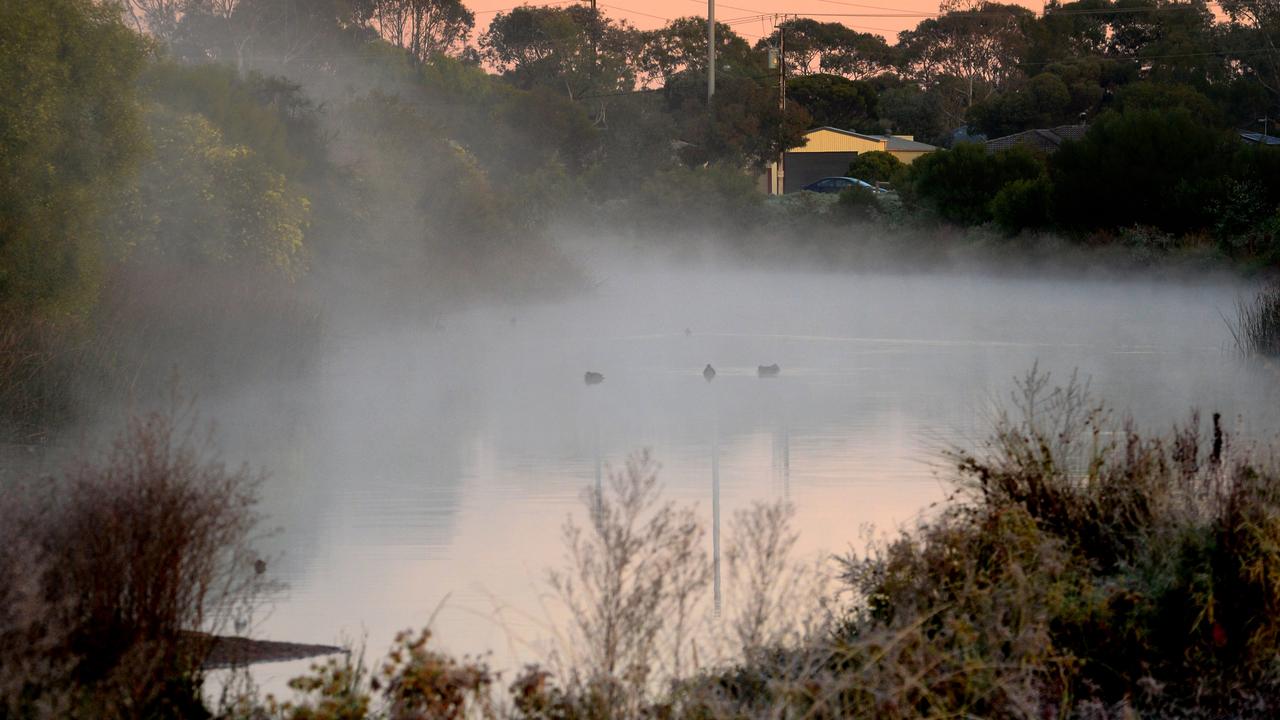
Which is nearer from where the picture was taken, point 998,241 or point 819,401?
point 819,401

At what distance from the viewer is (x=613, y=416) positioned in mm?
20188

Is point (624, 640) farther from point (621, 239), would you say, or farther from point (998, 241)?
point (621, 239)

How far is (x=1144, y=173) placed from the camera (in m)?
43.2

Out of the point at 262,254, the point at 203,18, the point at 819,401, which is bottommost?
the point at 819,401

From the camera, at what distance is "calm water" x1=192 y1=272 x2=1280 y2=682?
10.3 meters

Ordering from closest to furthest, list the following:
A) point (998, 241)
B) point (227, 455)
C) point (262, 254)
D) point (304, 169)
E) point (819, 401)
A: point (227, 455) → point (819, 401) → point (262, 254) → point (304, 169) → point (998, 241)

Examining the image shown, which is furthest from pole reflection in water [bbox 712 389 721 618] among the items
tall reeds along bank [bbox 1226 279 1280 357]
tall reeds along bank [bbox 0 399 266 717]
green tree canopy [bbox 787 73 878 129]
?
green tree canopy [bbox 787 73 878 129]

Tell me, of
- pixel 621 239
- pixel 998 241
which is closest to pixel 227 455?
pixel 998 241

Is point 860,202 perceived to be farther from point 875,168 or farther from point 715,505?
point 715,505

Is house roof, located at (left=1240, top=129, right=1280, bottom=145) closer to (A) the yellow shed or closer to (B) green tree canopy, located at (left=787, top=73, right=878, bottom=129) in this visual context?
(A) the yellow shed

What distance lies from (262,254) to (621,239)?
34.2 m

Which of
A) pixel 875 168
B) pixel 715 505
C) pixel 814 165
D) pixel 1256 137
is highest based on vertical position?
pixel 1256 137

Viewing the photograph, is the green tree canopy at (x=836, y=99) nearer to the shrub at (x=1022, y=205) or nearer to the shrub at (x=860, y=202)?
the shrub at (x=860, y=202)

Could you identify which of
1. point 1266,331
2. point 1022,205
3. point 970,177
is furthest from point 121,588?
point 970,177
